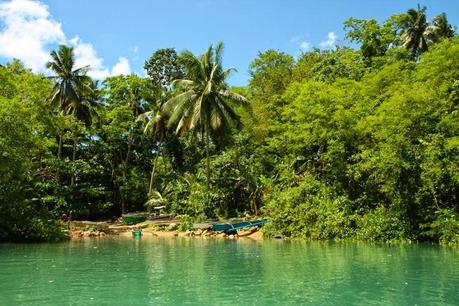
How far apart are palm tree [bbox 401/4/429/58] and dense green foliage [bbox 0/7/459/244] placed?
116mm

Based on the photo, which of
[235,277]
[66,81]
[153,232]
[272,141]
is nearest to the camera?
[235,277]

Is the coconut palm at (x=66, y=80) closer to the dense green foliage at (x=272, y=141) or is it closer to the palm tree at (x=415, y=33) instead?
Answer: the dense green foliage at (x=272, y=141)

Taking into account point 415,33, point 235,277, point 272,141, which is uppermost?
point 415,33

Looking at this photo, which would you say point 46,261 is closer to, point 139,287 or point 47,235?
point 139,287

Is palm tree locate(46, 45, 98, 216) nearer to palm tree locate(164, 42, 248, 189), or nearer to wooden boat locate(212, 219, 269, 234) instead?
palm tree locate(164, 42, 248, 189)

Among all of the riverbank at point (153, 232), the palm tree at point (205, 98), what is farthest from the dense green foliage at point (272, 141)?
the riverbank at point (153, 232)

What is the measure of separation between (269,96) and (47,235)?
58.0ft

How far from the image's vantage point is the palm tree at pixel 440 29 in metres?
40.9

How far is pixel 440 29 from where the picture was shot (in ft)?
136

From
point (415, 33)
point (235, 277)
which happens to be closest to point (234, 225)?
point (235, 277)

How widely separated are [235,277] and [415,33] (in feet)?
119

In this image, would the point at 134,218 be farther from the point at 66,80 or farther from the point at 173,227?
the point at 66,80

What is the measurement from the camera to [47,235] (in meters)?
24.2

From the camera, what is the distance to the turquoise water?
356 inches
